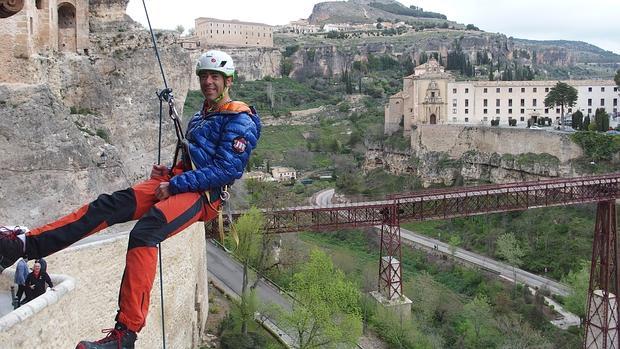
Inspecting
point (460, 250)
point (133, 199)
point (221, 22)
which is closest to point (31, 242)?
point (133, 199)

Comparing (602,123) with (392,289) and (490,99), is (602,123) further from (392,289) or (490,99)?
(392,289)

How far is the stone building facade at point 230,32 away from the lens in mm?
106438

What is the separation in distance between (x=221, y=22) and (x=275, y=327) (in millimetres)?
91601

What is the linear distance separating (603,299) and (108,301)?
18112 mm

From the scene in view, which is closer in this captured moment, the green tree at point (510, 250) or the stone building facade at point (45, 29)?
the stone building facade at point (45, 29)

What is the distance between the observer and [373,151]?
58188 millimetres

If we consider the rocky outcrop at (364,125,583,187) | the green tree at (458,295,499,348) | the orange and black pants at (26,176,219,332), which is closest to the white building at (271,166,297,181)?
the rocky outcrop at (364,125,583,187)

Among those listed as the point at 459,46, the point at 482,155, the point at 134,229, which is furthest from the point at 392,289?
the point at 459,46

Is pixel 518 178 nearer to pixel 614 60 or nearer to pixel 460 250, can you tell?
pixel 460 250

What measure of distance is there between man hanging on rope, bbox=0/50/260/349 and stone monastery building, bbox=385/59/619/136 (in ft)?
158

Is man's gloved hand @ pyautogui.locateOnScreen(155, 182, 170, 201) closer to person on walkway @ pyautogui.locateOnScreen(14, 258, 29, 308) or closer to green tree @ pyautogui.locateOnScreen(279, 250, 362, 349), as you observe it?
person on walkway @ pyautogui.locateOnScreen(14, 258, 29, 308)

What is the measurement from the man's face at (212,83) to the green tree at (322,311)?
14.5 meters

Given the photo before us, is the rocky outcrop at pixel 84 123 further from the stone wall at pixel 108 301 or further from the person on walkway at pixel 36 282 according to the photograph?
the person on walkway at pixel 36 282

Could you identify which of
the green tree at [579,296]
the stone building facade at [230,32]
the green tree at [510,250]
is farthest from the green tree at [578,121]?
the stone building facade at [230,32]
